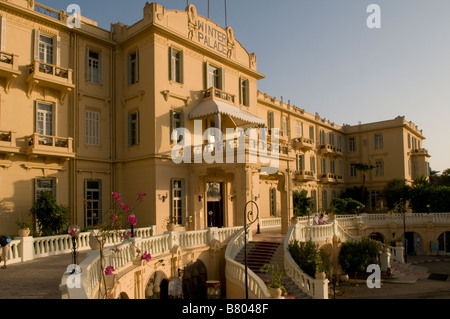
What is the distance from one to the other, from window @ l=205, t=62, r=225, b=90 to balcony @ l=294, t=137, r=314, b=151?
47.5 feet

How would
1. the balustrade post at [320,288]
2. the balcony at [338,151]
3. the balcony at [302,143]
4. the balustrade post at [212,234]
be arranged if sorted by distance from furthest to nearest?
the balcony at [338,151], the balcony at [302,143], the balustrade post at [212,234], the balustrade post at [320,288]

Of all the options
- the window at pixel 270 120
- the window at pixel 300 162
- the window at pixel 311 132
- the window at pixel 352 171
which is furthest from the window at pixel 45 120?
the window at pixel 352 171

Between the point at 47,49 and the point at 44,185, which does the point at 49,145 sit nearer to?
the point at 44,185

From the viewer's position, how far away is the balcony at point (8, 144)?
1559cm

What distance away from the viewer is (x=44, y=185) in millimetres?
17562

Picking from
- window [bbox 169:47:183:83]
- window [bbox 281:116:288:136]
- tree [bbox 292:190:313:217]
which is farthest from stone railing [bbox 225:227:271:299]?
window [bbox 281:116:288:136]

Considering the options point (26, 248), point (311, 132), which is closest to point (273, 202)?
point (311, 132)

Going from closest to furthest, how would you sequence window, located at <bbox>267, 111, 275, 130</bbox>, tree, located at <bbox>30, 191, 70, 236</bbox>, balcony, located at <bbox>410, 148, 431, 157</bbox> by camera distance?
tree, located at <bbox>30, 191, 70, 236</bbox> → window, located at <bbox>267, 111, 275, 130</bbox> → balcony, located at <bbox>410, 148, 431, 157</bbox>

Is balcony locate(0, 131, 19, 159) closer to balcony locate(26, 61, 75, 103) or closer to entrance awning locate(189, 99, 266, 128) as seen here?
balcony locate(26, 61, 75, 103)

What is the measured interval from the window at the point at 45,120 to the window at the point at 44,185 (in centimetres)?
186

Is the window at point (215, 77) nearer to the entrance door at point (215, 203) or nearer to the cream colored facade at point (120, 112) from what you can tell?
the cream colored facade at point (120, 112)

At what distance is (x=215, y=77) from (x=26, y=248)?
15.3 meters

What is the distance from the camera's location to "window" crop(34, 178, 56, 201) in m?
17.1
